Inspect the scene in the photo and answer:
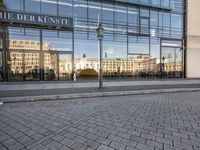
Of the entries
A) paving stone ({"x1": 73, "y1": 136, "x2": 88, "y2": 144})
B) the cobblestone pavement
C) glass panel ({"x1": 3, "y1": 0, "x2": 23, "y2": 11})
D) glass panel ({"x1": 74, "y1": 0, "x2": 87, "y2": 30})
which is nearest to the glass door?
glass panel ({"x1": 74, "y1": 0, "x2": 87, "y2": 30})

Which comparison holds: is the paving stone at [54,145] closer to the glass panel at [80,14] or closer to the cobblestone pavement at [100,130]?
the cobblestone pavement at [100,130]

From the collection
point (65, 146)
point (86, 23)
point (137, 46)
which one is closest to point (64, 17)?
point (86, 23)

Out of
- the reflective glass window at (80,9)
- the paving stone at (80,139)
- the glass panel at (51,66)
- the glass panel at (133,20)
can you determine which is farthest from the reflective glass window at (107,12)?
the paving stone at (80,139)

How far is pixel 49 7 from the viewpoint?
2081 cm

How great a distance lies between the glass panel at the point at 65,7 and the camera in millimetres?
21328

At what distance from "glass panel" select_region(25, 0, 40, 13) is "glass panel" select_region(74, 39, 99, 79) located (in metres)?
4.92

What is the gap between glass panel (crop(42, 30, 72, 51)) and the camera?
67.9ft

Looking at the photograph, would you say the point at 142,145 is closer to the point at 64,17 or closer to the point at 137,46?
the point at 64,17

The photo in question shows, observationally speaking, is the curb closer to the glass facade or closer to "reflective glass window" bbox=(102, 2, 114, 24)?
the glass facade

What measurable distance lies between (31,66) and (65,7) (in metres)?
7.03

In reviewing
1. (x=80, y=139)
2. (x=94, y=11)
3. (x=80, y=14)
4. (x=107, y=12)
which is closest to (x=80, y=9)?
(x=80, y=14)

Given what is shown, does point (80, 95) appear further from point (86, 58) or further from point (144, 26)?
point (144, 26)

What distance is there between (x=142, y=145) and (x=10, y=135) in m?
3.14

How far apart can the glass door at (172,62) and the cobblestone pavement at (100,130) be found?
19.8 m
